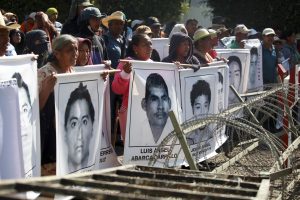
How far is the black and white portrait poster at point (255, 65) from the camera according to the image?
11555 millimetres

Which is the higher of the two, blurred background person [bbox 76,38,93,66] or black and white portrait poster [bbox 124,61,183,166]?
blurred background person [bbox 76,38,93,66]

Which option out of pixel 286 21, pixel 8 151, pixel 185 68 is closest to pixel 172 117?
pixel 8 151

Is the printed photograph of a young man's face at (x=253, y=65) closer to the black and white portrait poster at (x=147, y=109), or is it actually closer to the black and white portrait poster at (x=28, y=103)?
the black and white portrait poster at (x=147, y=109)

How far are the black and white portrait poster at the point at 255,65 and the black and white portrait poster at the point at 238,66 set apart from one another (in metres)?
0.49

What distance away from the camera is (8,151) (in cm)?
486

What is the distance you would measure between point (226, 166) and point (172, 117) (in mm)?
1182

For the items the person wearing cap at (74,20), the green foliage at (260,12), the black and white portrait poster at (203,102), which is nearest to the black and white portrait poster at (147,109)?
the black and white portrait poster at (203,102)

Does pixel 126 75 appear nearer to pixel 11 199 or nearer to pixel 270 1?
pixel 11 199

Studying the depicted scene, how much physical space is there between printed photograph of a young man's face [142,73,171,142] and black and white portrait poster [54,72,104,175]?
907mm

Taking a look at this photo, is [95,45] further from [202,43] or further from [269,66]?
[269,66]

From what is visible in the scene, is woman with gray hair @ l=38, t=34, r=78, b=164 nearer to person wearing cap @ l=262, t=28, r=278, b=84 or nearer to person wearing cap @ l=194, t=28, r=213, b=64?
person wearing cap @ l=194, t=28, r=213, b=64

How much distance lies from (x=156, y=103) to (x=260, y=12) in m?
18.5

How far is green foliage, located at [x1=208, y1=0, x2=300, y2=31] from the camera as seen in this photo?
23.9 meters

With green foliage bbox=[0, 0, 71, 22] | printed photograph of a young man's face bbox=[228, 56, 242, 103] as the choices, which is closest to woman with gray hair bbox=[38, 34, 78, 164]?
printed photograph of a young man's face bbox=[228, 56, 242, 103]
